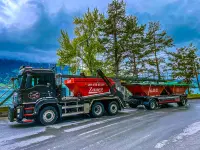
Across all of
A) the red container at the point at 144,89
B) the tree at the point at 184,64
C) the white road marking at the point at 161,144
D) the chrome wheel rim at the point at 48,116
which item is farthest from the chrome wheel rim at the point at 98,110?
the tree at the point at 184,64

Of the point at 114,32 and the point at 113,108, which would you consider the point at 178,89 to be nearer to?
the point at 113,108

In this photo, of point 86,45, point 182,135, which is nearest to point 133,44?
point 86,45

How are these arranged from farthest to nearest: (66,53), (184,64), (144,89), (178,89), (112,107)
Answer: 1. (184,64)
2. (66,53)
3. (178,89)
4. (144,89)
5. (112,107)

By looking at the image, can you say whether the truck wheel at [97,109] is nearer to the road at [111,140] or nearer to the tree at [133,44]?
the road at [111,140]

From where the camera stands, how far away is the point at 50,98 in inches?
368

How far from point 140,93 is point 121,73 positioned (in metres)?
11.6

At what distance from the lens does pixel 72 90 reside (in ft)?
37.8

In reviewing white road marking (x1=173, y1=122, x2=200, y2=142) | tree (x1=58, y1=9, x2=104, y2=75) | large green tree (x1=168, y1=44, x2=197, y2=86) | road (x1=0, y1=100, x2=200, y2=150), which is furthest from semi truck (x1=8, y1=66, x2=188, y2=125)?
large green tree (x1=168, y1=44, x2=197, y2=86)

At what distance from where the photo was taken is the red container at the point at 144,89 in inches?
590

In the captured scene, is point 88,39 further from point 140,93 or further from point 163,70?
point 163,70

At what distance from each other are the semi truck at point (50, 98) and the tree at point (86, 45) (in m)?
12.2

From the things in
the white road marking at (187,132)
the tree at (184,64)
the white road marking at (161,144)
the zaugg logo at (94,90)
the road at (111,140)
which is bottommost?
the white road marking at (187,132)

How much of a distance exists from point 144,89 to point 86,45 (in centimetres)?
1169

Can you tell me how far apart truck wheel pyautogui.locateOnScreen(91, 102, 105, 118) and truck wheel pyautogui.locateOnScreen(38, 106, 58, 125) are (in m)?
2.50
